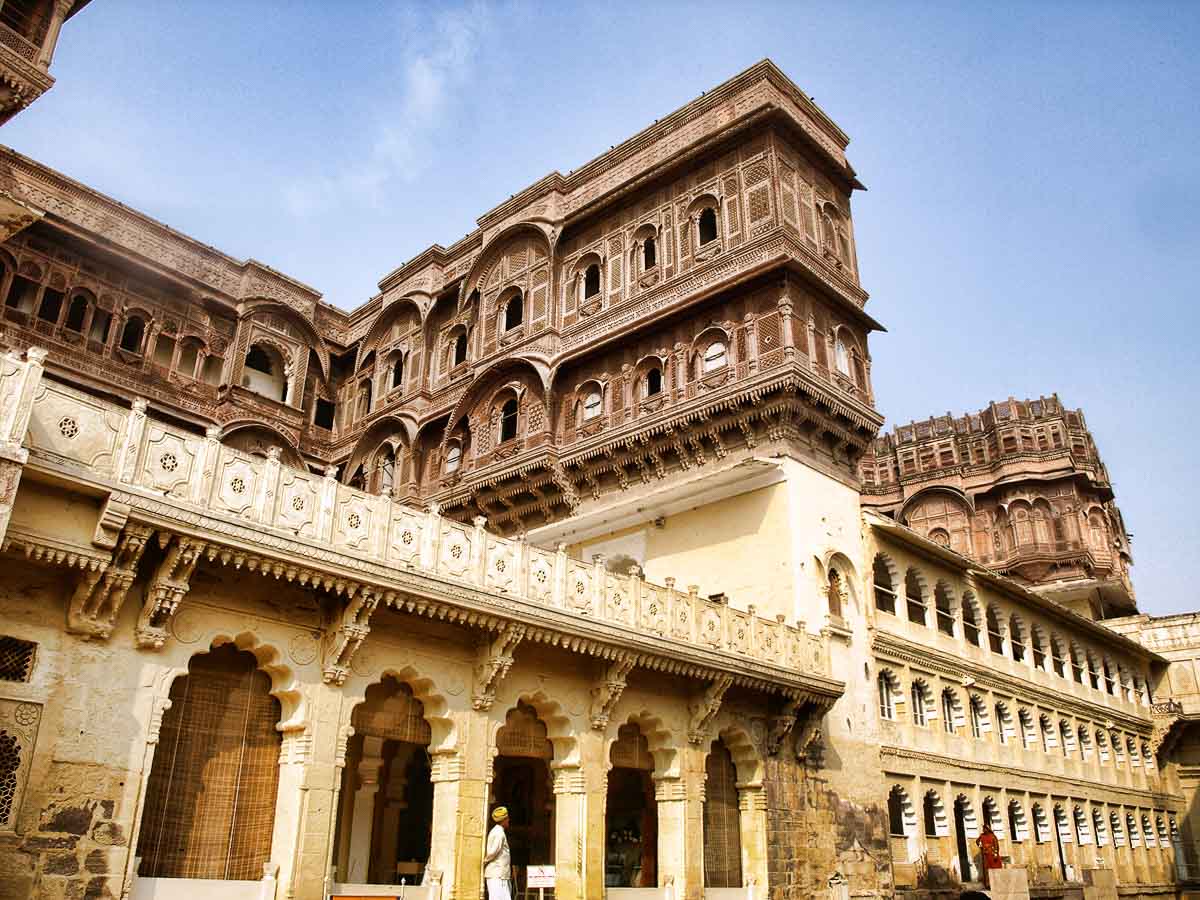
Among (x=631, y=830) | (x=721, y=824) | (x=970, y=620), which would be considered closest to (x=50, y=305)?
(x=631, y=830)

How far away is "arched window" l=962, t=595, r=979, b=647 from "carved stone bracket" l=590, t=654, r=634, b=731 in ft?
45.7

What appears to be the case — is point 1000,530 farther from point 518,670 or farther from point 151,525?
point 151,525

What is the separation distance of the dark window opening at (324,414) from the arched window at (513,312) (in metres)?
7.21

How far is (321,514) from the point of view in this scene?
11.2 metres

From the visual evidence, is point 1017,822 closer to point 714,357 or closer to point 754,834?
point 754,834

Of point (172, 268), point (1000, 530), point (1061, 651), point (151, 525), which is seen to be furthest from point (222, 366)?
point (1000, 530)

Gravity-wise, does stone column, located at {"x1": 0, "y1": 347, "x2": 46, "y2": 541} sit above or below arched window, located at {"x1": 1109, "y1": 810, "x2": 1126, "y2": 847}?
A: above

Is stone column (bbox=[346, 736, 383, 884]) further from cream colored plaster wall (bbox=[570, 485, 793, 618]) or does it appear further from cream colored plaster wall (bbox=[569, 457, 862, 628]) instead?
cream colored plaster wall (bbox=[570, 485, 793, 618])

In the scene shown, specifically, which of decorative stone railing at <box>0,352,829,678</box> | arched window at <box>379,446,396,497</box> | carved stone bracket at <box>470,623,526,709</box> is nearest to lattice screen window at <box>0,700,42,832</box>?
decorative stone railing at <box>0,352,829,678</box>

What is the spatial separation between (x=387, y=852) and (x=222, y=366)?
1405 centimetres

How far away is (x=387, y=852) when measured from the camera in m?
17.5

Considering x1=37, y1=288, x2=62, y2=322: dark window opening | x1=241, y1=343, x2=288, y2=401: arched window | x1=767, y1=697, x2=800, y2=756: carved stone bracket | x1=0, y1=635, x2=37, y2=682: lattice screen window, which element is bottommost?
x1=0, y1=635, x2=37, y2=682: lattice screen window

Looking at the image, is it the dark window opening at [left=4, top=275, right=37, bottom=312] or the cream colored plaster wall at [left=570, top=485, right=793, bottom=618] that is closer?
the cream colored plaster wall at [left=570, top=485, right=793, bottom=618]

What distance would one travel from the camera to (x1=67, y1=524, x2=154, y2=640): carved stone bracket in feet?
31.6
